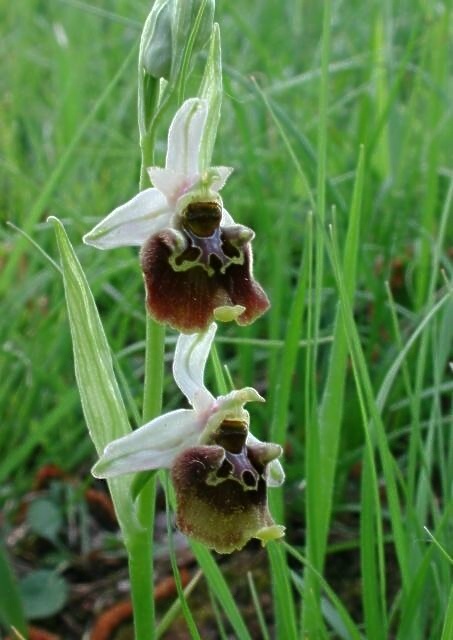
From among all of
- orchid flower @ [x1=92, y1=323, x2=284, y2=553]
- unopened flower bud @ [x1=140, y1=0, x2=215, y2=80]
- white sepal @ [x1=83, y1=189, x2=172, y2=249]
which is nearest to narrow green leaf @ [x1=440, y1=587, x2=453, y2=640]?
orchid flower @ [x1=92, y1=323, x2=284, y2=553]

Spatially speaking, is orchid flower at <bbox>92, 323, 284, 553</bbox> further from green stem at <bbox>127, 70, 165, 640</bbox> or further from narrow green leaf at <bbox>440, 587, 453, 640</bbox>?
narrow green leaf at <bbox>440, 587, 453, 640</bbox>

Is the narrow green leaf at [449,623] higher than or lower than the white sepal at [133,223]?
lower

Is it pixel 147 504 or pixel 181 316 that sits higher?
pixel 181 316

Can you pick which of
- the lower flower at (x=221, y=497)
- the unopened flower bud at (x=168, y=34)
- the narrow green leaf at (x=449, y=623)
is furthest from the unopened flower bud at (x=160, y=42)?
the narrow green leaf at (x=449, y=623)

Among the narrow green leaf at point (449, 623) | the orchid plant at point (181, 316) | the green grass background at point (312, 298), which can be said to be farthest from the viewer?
the green grass background at point (312, 298)

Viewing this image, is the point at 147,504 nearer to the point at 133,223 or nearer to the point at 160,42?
the point at 133,223

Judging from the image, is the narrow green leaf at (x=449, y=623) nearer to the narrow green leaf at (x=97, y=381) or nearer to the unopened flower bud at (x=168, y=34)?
the narrow green leaf at (x=97, y=381)

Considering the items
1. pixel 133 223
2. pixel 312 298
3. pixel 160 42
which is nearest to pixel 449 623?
pixel 133 223
